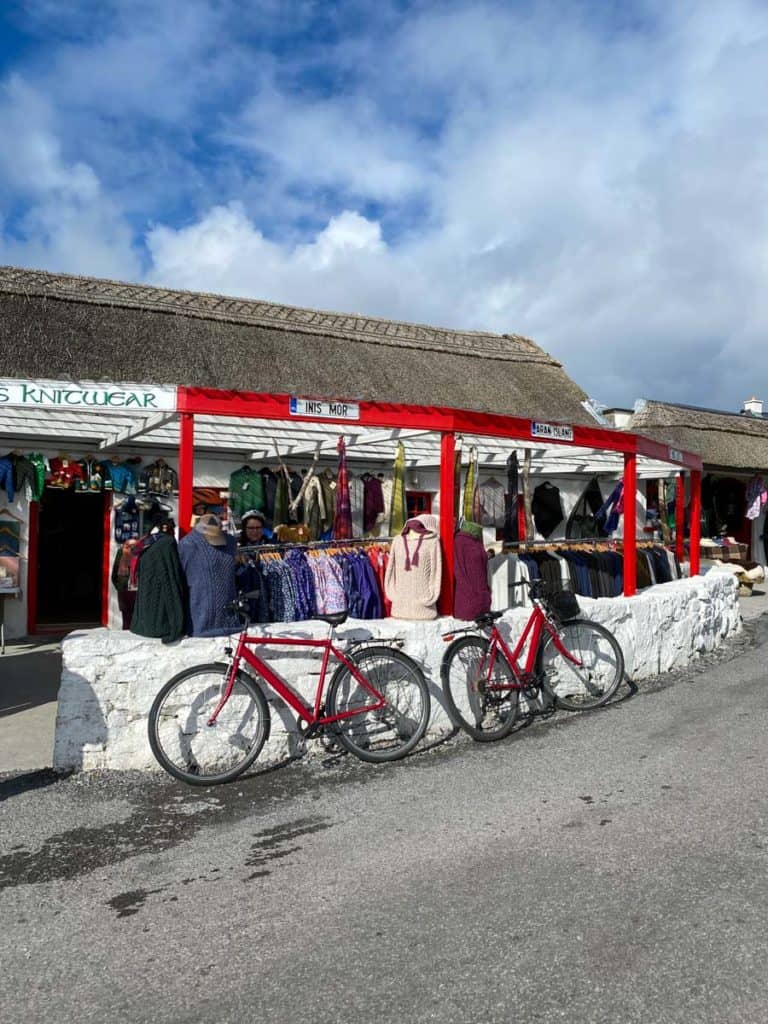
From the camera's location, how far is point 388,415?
22.6 ft

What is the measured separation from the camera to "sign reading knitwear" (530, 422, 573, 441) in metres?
7.83

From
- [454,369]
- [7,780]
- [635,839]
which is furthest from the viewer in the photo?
[454,369]

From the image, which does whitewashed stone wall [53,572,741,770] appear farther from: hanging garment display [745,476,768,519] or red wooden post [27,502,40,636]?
hanging garment display [745,476,768,519]

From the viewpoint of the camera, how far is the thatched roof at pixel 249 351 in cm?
1109

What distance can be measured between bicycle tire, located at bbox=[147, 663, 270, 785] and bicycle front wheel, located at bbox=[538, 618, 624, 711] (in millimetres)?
2556

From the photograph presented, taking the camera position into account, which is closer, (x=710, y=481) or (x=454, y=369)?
(x=454, y=369)

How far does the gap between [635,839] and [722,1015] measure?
1424 mm

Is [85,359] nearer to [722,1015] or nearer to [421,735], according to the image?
[421,735]

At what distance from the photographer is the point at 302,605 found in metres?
6.79

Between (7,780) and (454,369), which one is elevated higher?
(454,369)

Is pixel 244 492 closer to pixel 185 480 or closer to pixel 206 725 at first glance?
pixel 185 480

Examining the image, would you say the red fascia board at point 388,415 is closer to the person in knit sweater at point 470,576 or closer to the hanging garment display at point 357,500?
the person in knit sweater at point 470,576

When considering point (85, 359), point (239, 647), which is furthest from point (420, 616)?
point (85, 359)

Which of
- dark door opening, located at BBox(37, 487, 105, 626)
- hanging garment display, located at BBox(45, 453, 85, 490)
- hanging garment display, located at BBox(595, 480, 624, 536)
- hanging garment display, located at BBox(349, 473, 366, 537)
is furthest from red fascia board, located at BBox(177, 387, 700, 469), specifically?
dark door opening, located at BBox(37, 487, 105, 626)
